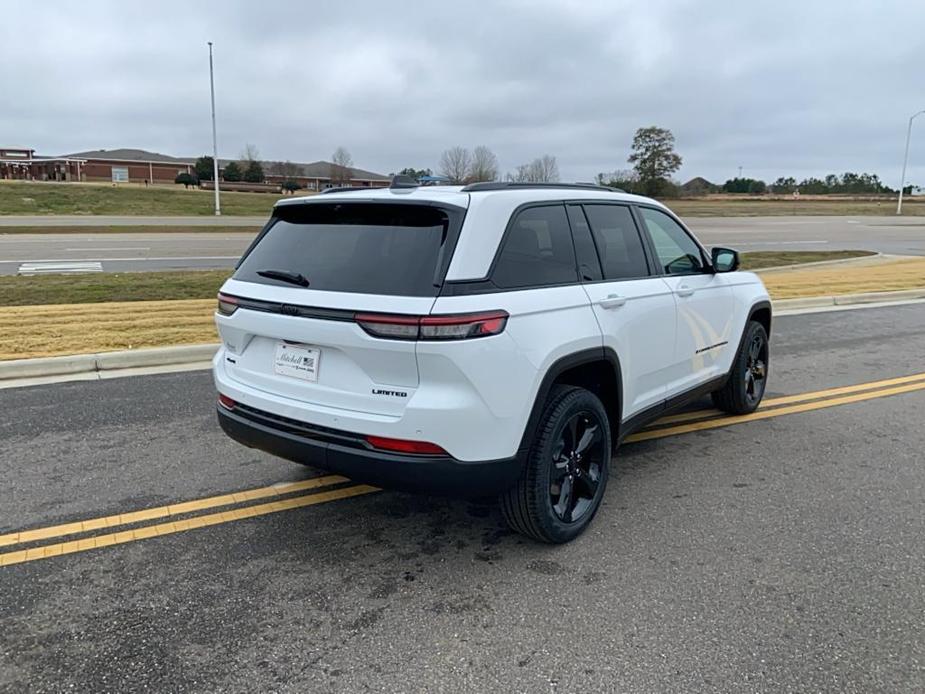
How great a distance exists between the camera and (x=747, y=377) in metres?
5.98

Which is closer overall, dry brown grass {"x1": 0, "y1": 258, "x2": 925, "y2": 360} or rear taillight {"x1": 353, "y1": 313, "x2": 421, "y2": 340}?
rear taillight {"x1": 353, "y1": 313, "x2": 421, "y2": 340}

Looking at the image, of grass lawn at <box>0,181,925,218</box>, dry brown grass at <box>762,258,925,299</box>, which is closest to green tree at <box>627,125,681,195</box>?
grass lawn at <box>0,181,925,218</box>

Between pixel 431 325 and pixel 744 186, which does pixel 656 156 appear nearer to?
pixel 744 186

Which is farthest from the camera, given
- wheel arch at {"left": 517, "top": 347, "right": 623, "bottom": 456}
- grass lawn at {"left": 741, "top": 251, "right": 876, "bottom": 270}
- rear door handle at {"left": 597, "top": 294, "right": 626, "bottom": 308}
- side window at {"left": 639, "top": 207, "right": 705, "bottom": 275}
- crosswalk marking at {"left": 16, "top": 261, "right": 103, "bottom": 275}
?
grass lawn at {"left": 741, "top": 251, "right": 876, "bottom": 270}

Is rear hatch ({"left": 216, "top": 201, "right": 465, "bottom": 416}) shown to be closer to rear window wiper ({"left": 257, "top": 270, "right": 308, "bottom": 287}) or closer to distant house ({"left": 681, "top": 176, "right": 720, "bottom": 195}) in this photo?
rear window wiper ({"left": 257, "top": 270, "right": 308, "bottom": 287})

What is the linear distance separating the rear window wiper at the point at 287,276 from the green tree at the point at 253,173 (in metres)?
74.6

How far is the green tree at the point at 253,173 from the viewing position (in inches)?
2896

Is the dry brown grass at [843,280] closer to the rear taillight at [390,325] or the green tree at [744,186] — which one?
the rear taillight at [390,325]

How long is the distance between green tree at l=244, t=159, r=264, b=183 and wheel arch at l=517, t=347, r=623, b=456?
74.9 metres

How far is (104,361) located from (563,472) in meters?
5.38

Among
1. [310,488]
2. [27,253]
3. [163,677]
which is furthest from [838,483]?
[27,253]

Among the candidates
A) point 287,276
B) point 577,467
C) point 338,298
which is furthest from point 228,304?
point 577,467

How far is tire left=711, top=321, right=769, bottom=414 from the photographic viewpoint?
18.8 feet

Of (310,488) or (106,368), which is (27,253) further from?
(310,488)
